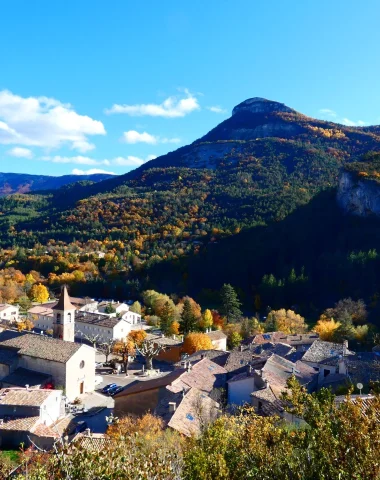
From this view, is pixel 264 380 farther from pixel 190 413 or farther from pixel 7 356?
pixel 7 356

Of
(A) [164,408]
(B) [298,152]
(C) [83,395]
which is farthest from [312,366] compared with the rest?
(B) [298,152]

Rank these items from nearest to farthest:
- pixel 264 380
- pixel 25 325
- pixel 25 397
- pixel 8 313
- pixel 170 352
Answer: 1. pixel 264 380
2. pixel 25 397
3. pixel 170 352
4. pixel 25 325
5. pixel 8 313

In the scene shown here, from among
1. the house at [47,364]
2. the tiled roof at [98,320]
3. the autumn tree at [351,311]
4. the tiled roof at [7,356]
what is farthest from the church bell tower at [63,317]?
the autumn tree at [351,311]

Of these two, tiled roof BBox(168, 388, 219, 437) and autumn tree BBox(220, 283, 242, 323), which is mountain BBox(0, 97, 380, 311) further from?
tiled roof BBox(168, 388, 219, 437)

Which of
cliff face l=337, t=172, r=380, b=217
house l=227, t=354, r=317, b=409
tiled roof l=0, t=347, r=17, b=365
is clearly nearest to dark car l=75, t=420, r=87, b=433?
house l=227, t=354, r=317, b=409

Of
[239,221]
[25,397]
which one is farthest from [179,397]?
[239,221]

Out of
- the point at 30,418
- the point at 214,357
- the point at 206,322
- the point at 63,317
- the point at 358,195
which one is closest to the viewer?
the point at 30,418

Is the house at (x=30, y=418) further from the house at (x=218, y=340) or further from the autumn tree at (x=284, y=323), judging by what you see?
the autumn tree at (x=284, y=323)
